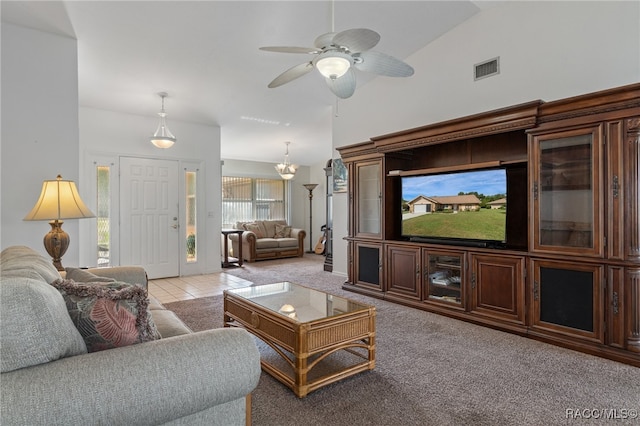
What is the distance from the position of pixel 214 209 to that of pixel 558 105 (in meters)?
5.33

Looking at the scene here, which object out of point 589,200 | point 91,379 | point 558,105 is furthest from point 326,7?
point 91,379

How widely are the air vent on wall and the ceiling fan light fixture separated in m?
2.16

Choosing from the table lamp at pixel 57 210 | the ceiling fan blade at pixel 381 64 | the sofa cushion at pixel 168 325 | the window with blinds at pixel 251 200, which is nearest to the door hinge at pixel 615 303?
the ceiling fan blade at pixel 381 64

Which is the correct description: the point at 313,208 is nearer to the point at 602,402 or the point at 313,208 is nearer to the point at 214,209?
the point at 214,209

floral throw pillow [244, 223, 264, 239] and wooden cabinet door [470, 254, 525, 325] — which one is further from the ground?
floral throw pillow [244, 223, 264, 239]

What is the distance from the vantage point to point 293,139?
7617 millimetres

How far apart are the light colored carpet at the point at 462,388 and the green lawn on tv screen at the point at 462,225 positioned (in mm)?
971

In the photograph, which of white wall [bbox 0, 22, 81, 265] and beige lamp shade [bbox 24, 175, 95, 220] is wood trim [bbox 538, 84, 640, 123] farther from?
white wall [bbox 0, 22, 81, 265]

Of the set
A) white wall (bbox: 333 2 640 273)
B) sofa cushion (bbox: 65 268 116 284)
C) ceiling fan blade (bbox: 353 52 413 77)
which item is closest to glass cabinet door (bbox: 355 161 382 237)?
white wall (bbox: 333 2 640 273)

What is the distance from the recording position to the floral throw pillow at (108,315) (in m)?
1.22

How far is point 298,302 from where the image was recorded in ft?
8.96

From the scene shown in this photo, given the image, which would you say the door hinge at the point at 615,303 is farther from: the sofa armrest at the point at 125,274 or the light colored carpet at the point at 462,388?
the sofa armrest at the point at 125,274

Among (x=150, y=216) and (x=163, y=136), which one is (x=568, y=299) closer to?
(x=163, y=136)

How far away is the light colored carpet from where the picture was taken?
192cm
